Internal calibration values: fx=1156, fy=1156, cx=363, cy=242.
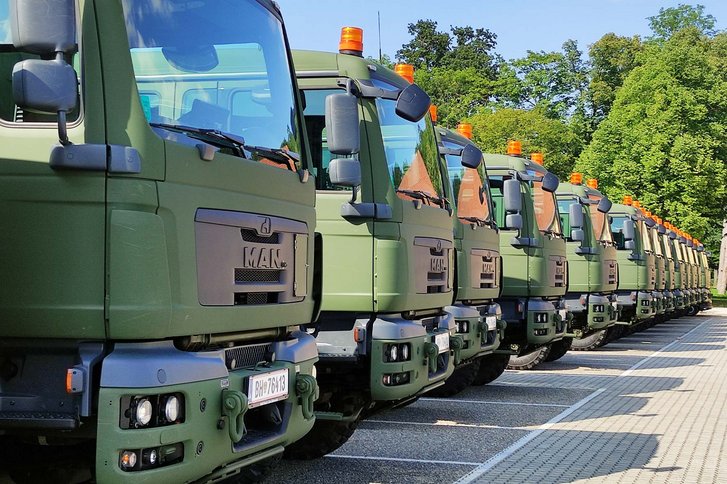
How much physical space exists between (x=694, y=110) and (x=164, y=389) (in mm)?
45381

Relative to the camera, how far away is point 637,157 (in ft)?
149

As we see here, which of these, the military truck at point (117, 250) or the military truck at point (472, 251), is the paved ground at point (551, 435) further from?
the military truck at point (117, 250)

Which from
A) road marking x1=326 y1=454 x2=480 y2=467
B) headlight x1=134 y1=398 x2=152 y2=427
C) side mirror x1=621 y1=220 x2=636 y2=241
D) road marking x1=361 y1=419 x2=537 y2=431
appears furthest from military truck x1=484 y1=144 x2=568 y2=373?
headlight x1=134 y1=398 x2=152 y2=427

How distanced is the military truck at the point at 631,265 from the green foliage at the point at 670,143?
2139cm

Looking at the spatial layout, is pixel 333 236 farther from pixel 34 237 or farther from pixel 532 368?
pixel 532 368

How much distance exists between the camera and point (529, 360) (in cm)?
1617

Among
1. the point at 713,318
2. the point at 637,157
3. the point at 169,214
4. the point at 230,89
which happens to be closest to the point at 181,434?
the point at 169,214

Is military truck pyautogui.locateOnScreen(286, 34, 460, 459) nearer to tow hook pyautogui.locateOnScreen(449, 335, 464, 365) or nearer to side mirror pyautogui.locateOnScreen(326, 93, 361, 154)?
side mirror pyautogui.locateOnScreen(326, 93, 361, 154)

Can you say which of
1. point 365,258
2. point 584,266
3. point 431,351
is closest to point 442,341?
point 431,351

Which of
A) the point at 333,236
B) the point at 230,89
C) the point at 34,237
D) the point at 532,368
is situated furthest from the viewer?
the point at 532,368

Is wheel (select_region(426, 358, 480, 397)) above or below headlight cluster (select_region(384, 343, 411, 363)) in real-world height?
below

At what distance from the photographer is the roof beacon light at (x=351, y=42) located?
810 cm

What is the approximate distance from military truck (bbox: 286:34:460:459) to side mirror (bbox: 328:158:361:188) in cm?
22

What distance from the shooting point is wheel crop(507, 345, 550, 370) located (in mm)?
15977
